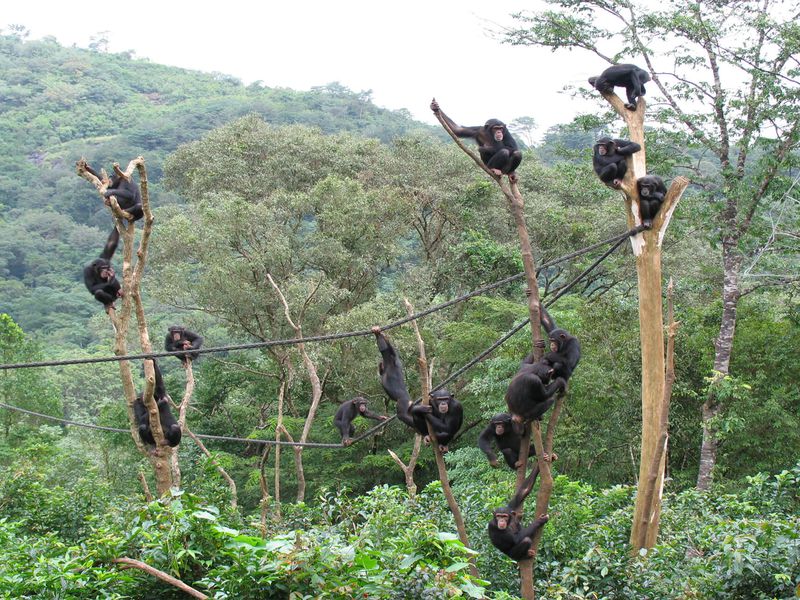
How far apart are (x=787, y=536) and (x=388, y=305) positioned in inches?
578

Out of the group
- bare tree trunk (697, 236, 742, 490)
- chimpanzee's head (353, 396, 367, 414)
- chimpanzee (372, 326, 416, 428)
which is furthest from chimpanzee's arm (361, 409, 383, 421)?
bare tree trunk (697, 236, 742, 490)

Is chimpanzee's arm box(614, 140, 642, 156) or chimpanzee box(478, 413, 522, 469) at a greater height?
chimpanzee's arm box(614, 140, 642, 156)

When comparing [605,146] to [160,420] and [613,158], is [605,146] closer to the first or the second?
[613,158]

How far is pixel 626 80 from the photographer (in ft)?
24.3

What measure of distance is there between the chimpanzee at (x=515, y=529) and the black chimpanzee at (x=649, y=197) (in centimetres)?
222

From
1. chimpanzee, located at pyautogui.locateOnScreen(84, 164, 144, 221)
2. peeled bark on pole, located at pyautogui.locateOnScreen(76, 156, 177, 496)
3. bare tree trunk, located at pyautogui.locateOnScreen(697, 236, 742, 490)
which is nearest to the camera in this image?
peeled bark on pole, located at pyautogui.locateOnScreen(76, 156, 177, 496)

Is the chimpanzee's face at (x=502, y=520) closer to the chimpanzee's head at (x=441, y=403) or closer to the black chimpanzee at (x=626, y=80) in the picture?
the chimpanzee's head at (x=441, y=403)

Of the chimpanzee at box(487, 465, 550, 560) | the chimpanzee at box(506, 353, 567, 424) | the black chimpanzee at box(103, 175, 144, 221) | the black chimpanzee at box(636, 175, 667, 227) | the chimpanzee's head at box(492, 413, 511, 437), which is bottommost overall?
the chimpanzee at box(487, 465, 550, 560)

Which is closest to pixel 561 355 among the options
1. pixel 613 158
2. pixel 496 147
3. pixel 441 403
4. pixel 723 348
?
pixel 441 403

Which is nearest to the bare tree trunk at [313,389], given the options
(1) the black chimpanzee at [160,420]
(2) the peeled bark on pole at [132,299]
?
(1) the black chimpanzee at [160,420]

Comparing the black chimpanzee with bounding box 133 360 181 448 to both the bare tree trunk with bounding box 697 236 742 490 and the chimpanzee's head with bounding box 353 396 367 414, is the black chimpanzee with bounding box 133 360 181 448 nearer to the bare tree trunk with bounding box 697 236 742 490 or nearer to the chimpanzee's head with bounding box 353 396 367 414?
the chimpanzee's head with bounding box 353 396 367 414

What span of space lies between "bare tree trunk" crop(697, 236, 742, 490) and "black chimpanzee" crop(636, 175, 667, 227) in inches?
277

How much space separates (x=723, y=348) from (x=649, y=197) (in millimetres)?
8019

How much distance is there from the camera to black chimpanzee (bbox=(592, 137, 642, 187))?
7.29 m
